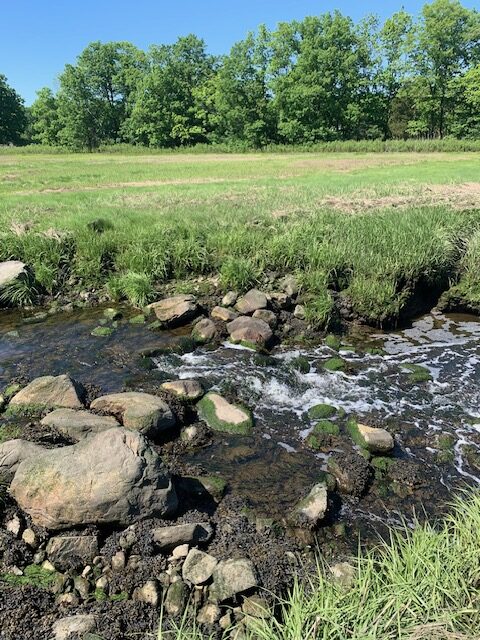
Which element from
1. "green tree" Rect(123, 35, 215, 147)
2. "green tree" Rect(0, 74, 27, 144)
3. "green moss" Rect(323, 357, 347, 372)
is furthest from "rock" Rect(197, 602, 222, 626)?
"green tree" Rect(0, 74, 27, 144)

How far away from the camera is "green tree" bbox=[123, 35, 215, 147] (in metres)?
68.1

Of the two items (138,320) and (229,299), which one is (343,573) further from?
(138,320)

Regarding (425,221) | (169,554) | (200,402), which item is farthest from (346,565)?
(425,221)

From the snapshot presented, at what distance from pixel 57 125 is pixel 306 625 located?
88.3 metres

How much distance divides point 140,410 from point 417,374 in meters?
4.56

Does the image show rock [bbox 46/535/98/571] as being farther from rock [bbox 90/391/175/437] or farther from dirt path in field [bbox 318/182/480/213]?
dirt path in field [bbox 318/182/480/213]

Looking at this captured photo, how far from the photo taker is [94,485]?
4.48 m

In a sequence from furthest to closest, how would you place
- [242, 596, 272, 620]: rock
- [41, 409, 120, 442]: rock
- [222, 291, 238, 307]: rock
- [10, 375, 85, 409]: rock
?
[222, 291, 238, 307]: rock, [10, 375, 85, 409]: rock, [41, 409, 120, 442]: rock, [242, 596, 272, 620]: rock

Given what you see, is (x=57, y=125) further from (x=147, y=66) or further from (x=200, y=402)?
(x=200, y=402)

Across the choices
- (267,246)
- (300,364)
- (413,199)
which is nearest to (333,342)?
(300,364)

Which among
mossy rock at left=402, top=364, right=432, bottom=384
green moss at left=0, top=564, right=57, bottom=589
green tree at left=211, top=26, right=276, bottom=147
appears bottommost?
mossy rock at left=402, top=364, right=432, bottom=384

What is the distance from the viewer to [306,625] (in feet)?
10.2

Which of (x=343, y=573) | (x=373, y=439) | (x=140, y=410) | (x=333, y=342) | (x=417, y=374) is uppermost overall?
(x=140, y=410)

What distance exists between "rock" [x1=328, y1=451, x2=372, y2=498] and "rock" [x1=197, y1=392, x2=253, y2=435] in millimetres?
1312
